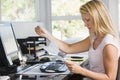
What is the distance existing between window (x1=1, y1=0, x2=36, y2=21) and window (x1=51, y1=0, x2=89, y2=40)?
1.20 feet

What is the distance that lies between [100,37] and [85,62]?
0.68 metres

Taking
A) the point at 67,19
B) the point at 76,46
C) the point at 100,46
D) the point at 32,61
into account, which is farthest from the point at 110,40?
the point at 67,19

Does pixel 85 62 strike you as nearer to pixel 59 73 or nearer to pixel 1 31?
pixel 59 73

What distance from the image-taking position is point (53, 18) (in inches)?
155

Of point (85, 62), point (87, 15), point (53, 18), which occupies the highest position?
point (87, 15)

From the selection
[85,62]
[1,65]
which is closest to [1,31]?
[1,65]

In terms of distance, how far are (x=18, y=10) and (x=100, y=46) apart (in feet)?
A: 8.11

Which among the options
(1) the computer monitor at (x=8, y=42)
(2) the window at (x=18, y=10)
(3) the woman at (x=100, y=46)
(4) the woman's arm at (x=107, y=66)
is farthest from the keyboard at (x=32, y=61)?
(2) the window at (x=18, y=10)

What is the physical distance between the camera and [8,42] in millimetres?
2105

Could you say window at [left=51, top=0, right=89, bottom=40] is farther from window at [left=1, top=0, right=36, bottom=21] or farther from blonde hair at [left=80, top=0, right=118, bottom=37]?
blonde hair at [left=80, top=0, right=118, bottom=37]

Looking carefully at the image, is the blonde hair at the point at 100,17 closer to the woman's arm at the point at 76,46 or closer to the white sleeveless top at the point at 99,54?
the white sleeveless top at the point at 99,54

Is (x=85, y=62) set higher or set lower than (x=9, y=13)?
lower

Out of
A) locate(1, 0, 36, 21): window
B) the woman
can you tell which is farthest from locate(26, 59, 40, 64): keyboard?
locate(1, 0, 36, 21): window

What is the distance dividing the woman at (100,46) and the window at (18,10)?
225cm
